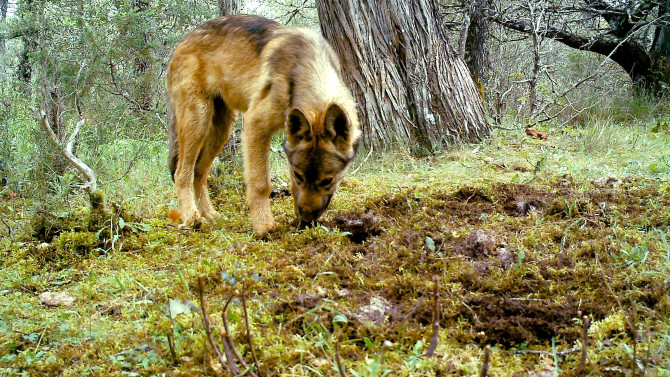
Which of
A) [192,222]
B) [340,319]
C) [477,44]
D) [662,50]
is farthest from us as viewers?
[662,50]

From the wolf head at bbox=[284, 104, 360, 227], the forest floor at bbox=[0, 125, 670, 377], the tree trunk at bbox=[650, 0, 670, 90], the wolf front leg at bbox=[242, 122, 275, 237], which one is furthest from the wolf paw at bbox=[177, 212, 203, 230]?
the tree trunk at bbox=[650, 0, 670, 90]

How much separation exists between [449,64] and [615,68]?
38.9 feet

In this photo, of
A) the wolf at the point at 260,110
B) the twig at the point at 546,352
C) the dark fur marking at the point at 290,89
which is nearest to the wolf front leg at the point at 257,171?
the wolf at the point at 260,110

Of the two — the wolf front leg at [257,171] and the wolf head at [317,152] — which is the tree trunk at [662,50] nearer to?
the wolf head at [317,152]

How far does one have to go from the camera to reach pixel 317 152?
12.1ft

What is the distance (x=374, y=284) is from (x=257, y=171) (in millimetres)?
1883

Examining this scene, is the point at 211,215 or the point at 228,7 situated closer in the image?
the point at 211,215

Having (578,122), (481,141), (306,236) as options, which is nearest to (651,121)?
(578,122)

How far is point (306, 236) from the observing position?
369 centimetres

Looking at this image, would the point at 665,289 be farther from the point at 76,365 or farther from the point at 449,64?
the point at 449,64

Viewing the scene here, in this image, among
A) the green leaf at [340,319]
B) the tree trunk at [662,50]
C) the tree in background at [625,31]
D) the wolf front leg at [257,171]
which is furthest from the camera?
the tree trunk at [662,50]

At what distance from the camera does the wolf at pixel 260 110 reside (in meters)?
3.73

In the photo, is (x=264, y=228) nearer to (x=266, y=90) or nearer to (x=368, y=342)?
(x=266, y=90)

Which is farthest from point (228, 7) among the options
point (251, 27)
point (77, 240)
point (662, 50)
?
point (662, 50)
